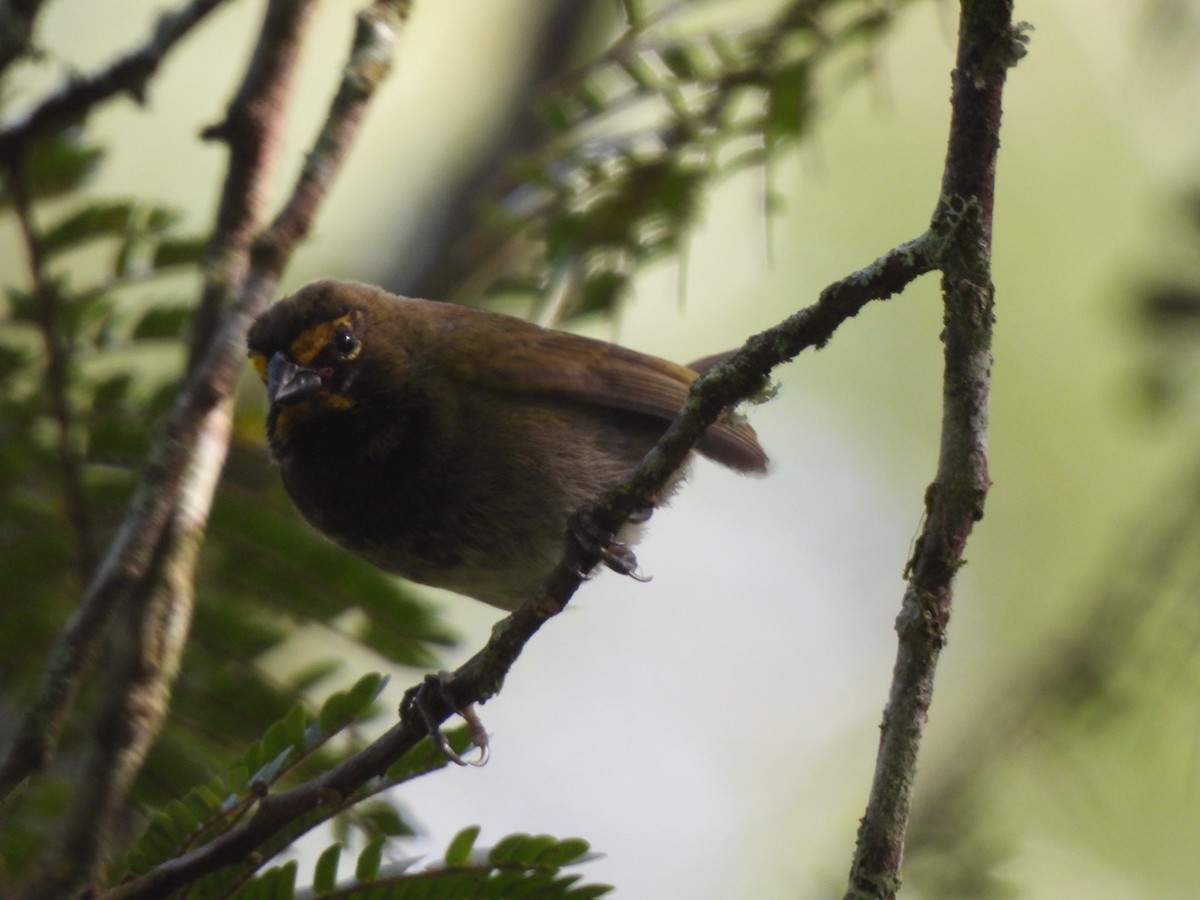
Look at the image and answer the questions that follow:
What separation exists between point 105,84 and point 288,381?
97 cm

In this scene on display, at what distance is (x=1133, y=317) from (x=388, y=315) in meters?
2.07

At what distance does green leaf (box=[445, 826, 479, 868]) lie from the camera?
7.85 feet

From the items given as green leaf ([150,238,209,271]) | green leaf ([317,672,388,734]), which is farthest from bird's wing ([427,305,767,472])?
green leaf ([317,672,388,734])

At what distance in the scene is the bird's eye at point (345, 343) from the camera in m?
4.11

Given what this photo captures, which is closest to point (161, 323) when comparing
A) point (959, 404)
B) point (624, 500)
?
point (624, 500)

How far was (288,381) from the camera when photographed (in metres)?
3.96

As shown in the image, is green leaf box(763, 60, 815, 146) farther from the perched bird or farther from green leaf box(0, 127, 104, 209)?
green leaf box(0, 127, 104, 209)

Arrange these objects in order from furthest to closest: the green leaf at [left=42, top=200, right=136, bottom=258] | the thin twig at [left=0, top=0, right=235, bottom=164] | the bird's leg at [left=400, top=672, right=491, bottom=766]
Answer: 1. the green leaf at [left=42, top=200, right=136, bottom=258]
2. the thin twig at [left=0, top=0, right=235, bottom=164]
3. the bird's leg at [left=400, top=672, right=491, bottom=766]

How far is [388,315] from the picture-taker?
4328mm

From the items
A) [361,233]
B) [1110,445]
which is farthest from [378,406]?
[1110,445]

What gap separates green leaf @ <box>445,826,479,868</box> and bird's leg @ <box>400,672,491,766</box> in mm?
222

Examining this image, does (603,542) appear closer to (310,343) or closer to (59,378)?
(310,343)

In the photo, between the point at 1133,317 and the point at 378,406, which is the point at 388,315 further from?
the point at 1133,317

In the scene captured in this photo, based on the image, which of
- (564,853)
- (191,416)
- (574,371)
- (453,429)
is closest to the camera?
(564,853)
